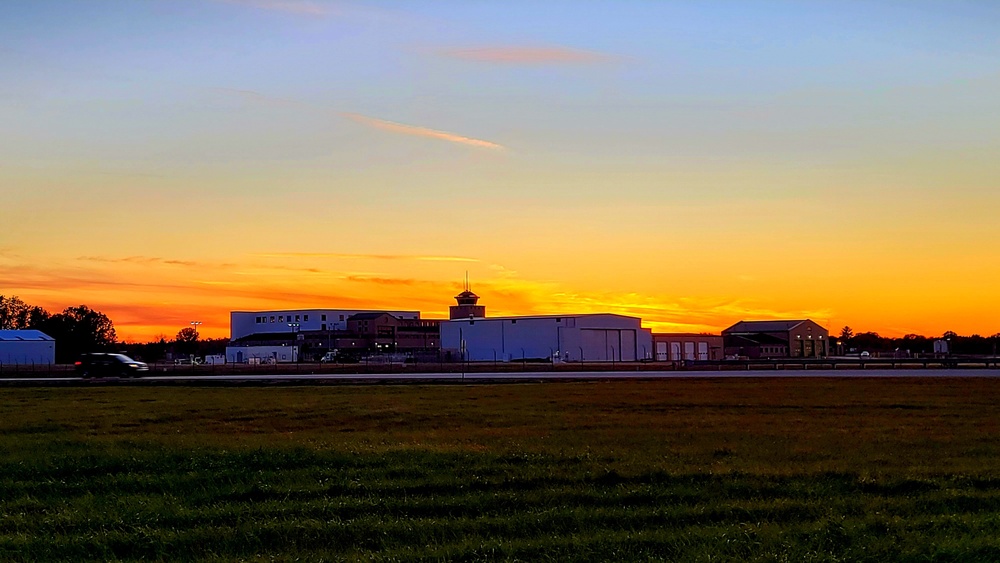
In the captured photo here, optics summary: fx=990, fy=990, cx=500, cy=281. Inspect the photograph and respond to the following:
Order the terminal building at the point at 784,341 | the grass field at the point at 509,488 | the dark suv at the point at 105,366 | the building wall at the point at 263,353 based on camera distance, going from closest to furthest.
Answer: the grass field at the point at 509,488, the dark suv at the point at 105,366, the building wall at the point at 263,353, the terminal building at the point at 784,341

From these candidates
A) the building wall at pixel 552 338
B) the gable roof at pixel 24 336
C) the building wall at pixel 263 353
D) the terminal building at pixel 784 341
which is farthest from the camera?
the terminal building at pixel 784 341

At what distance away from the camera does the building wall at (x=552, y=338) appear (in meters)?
120

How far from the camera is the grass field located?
1151cm

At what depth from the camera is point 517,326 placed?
404 feet

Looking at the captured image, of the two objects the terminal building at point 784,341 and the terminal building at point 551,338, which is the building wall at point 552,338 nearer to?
the terminal building at point 551,338

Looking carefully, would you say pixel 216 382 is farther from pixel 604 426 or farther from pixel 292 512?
pixel 292 512

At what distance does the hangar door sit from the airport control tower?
24258mm

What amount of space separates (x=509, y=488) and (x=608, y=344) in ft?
365

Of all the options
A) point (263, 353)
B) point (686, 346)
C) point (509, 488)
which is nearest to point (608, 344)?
point (686, 346)

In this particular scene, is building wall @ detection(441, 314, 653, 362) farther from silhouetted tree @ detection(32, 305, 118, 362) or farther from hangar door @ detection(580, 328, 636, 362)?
silhouetted tree @ detection(32, 305, 118, 362)

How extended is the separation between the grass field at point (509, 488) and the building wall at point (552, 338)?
92.4m

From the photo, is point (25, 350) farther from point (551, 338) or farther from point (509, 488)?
point (509, 488)

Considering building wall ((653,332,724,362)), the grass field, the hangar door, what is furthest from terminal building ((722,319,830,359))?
the grass field

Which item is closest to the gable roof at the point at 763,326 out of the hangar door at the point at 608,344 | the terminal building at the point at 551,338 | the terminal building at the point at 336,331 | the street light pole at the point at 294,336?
the terminal building at the point at 551,338
